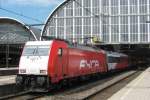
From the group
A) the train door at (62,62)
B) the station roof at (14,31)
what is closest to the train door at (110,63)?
the train door at (62,62)

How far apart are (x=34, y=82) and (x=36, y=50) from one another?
7.91ft

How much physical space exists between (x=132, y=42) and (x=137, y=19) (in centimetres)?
668

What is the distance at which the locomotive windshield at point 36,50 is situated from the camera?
84.6 ft

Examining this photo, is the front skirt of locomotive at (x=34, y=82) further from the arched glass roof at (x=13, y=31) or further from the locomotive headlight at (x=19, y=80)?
the arched glass roof at (x=13, y=31)

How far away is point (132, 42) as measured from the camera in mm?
102562

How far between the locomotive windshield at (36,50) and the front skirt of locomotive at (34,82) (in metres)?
1.63

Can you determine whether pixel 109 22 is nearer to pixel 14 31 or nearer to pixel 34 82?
pixel 14 31

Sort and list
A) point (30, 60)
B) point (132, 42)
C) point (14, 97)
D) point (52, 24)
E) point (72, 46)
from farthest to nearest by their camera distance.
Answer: point (52, 24) → point (132, 42) → point (72, 46) → point (30, 60) → point (14, 97)

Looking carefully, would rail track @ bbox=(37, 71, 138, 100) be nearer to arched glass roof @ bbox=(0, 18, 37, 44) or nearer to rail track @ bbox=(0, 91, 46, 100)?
rail track @ bbox=(0, 91, 46, 100)

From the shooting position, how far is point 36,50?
1033 inches

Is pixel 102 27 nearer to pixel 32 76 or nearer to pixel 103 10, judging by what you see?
pixel 103 10

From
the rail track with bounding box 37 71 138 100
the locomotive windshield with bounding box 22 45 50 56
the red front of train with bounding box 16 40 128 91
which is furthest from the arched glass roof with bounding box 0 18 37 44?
the locomotive windshield with bounding box 22 45 50 56

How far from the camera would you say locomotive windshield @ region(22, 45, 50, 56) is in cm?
2580

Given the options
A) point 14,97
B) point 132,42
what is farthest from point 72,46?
point 132,42
